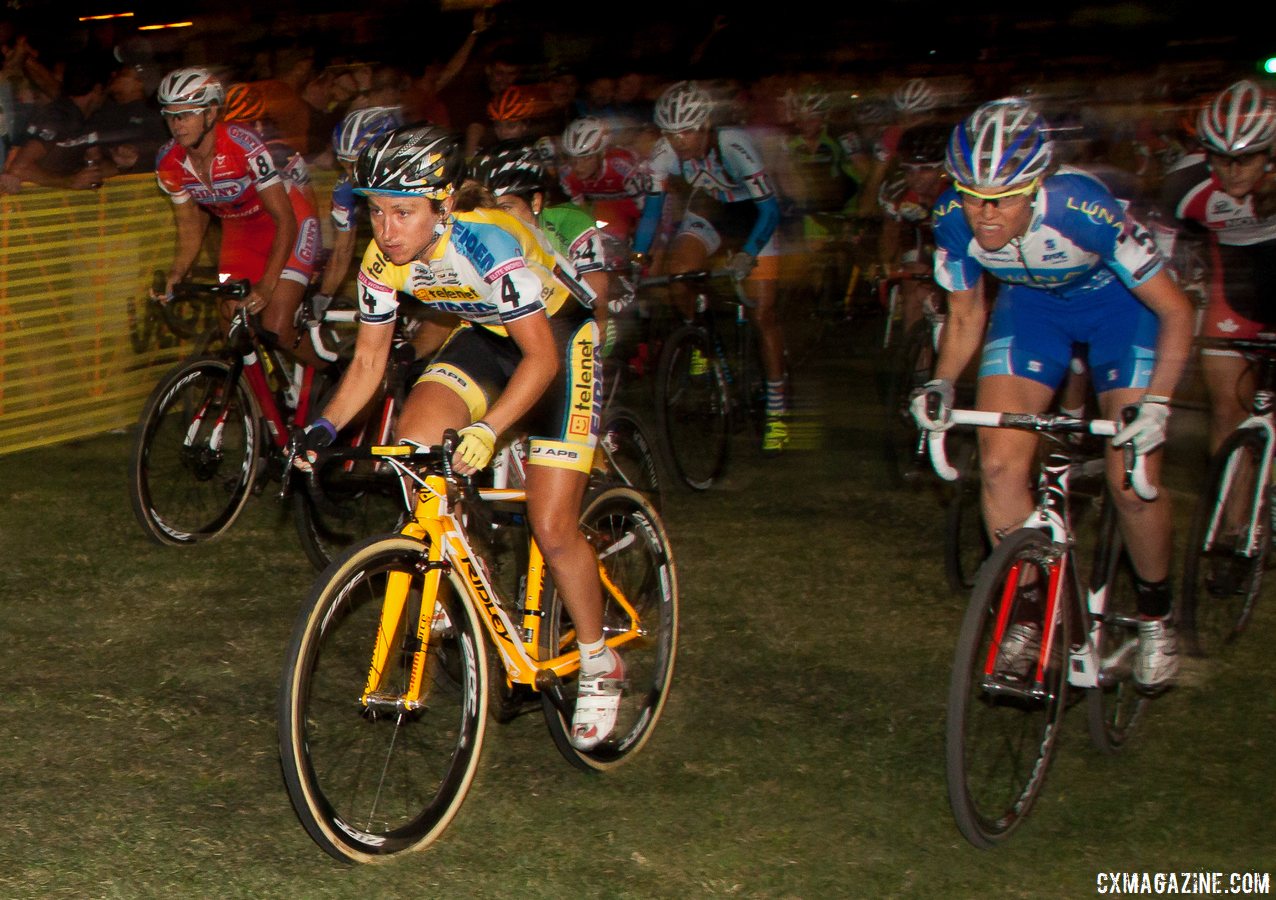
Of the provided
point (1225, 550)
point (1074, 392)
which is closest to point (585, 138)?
point (1074, 392)

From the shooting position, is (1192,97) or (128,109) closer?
(128,109)

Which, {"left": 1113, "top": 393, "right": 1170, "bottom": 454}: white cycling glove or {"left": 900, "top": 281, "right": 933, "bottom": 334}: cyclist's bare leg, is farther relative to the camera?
{"left": 900, "top": 281, "right": 933, "bottom": 334}: cyclist's bare leg

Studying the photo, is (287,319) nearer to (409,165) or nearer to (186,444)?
(186,444)

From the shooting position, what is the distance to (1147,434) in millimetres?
3916

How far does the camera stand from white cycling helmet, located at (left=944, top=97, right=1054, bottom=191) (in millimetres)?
4105

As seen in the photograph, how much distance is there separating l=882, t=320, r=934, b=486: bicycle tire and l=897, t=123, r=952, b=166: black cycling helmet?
1233 mm

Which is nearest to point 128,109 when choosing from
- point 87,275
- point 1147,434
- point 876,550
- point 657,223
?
point 87,275

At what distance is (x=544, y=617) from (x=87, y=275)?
602 cm

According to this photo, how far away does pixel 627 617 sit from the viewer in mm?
4711

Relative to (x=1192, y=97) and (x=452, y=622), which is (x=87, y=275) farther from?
(x=1192, y=97)

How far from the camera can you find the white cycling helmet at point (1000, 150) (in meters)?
4.11

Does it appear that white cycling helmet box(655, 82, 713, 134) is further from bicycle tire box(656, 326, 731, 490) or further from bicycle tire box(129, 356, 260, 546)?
bicycle tire box(129, 356, 260, 546)

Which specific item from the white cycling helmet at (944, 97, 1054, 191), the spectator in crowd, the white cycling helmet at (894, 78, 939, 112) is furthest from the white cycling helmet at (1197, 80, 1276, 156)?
the spectator in crowd

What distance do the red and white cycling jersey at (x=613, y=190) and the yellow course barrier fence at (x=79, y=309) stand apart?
2.92 metres
